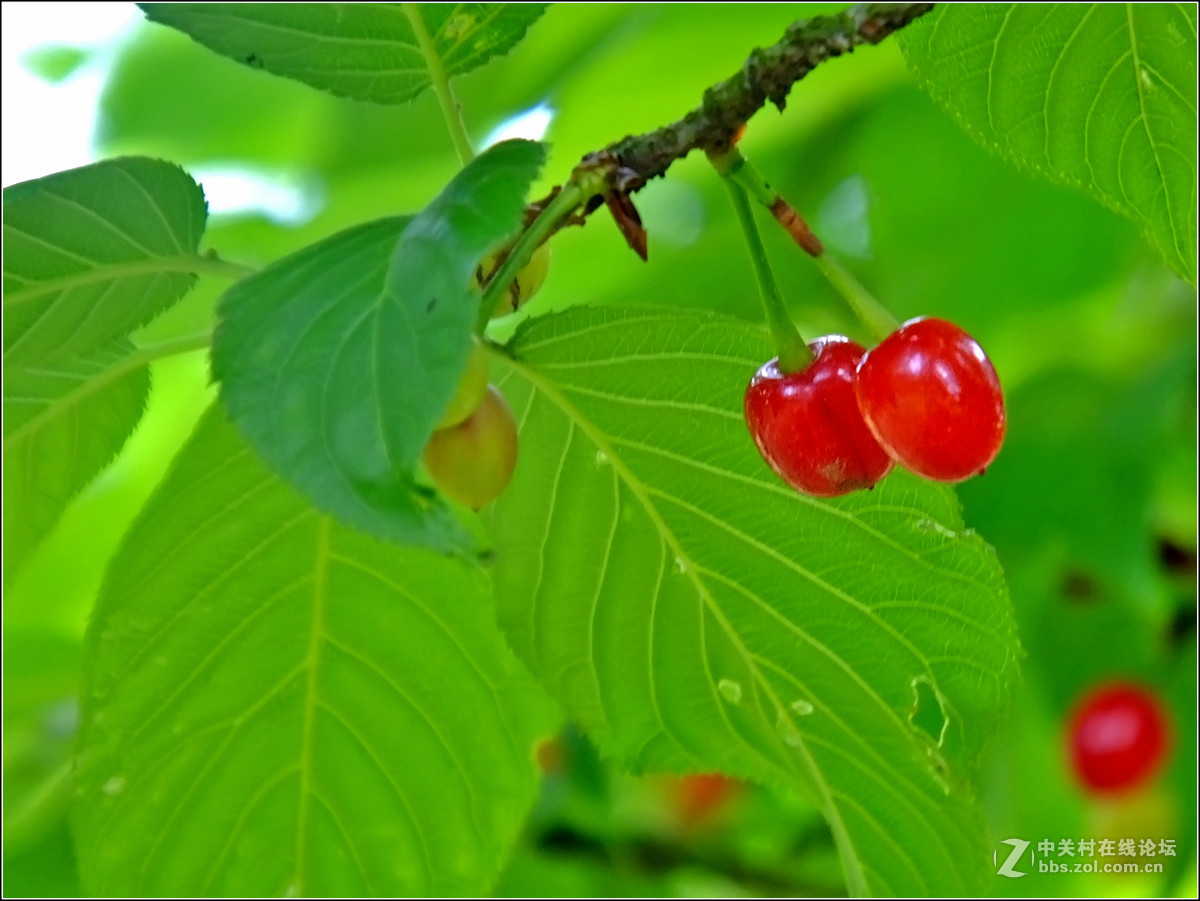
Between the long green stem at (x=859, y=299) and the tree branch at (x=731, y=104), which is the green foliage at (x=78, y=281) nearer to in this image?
the tree branch at (x=731, y=104)

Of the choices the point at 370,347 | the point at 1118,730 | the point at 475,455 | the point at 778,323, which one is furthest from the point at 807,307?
the point at 370,347

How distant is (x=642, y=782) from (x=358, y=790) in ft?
6.02

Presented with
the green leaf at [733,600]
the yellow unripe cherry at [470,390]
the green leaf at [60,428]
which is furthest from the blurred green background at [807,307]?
the yellow unripe cherry at [470,390]

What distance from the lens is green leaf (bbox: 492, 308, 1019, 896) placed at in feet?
3.93

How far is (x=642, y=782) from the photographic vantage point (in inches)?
128

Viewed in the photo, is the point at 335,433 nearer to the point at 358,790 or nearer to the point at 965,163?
the point at 358,790

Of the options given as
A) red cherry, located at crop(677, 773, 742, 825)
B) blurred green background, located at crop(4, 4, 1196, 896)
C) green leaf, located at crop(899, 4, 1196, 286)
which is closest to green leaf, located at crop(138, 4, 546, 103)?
green leaf, located at crop(899, 4, 1196, 286)

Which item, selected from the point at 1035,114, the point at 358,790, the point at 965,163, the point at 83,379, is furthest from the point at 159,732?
the point at 965,163

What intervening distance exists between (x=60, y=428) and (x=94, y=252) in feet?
0.95

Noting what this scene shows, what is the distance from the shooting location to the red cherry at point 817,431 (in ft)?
3.33

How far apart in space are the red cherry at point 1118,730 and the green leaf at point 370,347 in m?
2.07

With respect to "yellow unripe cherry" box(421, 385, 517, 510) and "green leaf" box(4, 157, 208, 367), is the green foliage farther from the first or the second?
"yellow unripe cherry" box(421, 385, 517, 510)

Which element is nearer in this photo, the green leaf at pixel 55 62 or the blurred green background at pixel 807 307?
the blurred green background at pixel 807 307

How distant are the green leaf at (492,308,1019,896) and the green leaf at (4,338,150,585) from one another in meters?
0.40
